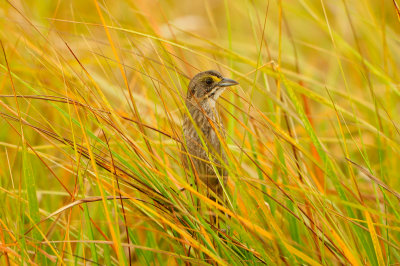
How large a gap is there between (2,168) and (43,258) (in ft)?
2.59

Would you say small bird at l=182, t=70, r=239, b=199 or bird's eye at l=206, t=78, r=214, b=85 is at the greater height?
bird's eye at l=206, t=78, r=214, b=85

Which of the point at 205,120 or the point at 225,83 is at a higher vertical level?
the point at 225,83

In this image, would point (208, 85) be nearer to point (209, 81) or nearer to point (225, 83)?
point (209, 81)

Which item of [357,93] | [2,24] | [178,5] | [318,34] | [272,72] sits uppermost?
[178,5]

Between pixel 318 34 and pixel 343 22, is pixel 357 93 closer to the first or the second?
pixel 343 22

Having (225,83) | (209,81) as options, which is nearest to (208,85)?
(209,81)

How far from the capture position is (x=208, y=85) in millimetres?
3398

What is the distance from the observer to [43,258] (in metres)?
2.53

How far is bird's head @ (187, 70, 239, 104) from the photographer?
331 centimetres

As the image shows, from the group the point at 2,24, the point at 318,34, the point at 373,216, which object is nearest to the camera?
the point at 373,216

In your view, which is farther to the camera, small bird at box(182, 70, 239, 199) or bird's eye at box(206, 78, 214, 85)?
bird's eye at box(206, 78, 214, 85)

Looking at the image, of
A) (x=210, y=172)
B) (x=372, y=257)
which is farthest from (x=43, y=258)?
(x=372, y=257)

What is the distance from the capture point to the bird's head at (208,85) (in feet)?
10.9

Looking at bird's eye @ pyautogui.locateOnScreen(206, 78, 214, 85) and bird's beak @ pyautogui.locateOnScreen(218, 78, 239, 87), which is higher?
bird's eye @ pyautogui.locateOnScreen(206, 78, 214, 85)
